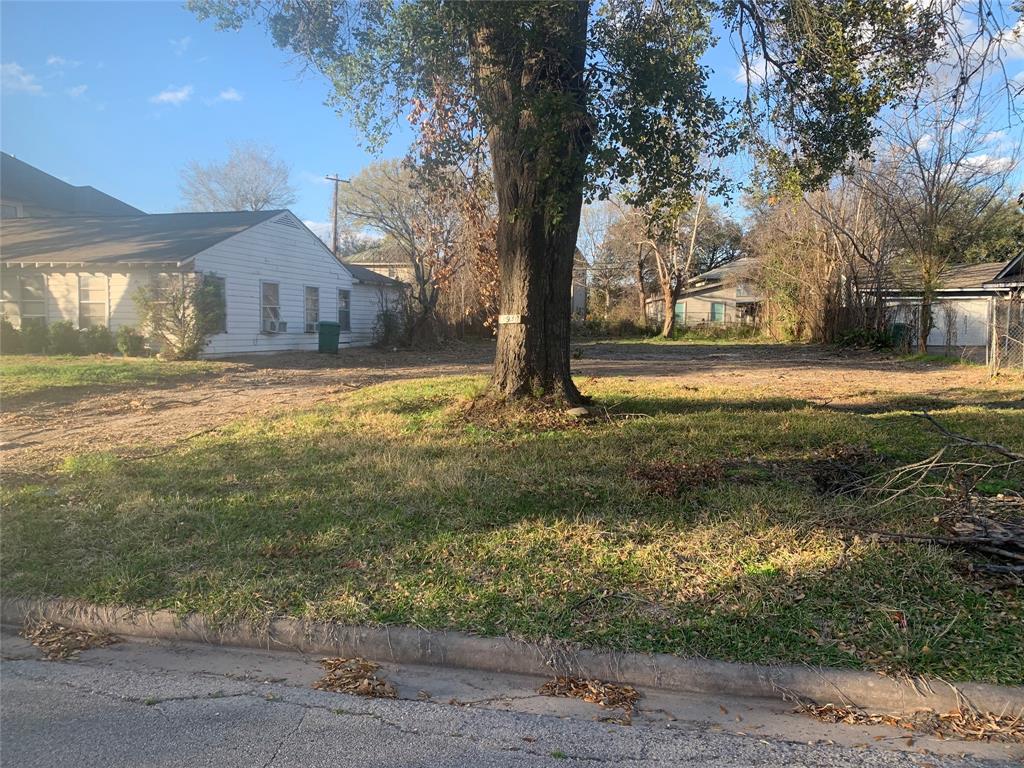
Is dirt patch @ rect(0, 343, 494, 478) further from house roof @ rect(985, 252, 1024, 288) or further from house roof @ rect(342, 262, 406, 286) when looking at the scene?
house roof @ rect(985, 252, 1024, 288)

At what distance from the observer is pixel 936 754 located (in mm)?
2857

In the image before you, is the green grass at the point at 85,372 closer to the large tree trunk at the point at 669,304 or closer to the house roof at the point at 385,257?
the house roof at the point at 385,257

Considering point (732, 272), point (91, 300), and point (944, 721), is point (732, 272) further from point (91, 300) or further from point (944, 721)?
point (944, 721)

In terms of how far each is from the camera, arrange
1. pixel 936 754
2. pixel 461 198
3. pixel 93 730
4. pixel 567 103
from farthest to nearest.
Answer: pixel 461 198
pixel 567 103
pixel 93 730
pixel 936 754

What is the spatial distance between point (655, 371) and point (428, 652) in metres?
13.8

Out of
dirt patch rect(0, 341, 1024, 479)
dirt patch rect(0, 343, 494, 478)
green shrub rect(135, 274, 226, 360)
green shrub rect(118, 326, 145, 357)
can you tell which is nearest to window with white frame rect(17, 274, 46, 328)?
green shrub rect(118, 326, 145, 357)

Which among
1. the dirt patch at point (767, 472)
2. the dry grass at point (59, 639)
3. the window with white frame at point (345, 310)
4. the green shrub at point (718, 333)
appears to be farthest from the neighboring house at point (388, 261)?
the dry grass at point (59, 639)

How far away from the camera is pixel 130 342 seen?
17453 millimetres

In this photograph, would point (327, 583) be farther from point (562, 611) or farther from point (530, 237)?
point (530, 237)

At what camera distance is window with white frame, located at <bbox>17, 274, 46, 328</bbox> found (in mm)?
19062

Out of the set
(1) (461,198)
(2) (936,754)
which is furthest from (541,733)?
(1) (461,198)

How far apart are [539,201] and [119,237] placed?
58.6 feet

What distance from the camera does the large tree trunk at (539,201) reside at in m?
6.78

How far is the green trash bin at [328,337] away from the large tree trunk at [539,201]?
46.2ft
